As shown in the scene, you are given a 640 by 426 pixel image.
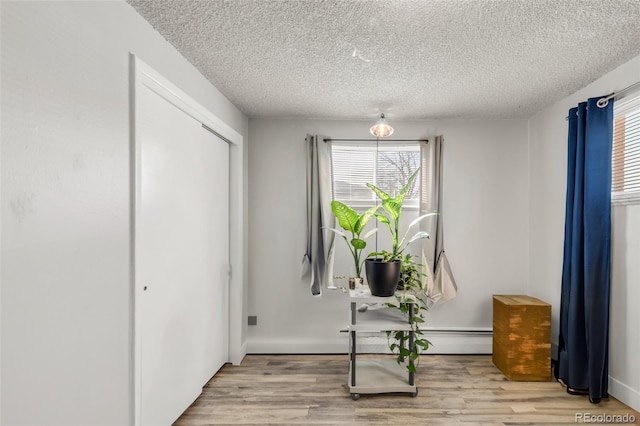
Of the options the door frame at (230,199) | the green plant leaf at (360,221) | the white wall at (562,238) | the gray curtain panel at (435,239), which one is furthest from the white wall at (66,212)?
the white wall at (562,238)

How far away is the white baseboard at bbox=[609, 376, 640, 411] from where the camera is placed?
2361mm

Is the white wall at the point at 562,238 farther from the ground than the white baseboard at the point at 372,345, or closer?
farther from the ground

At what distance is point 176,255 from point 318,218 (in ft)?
5.04

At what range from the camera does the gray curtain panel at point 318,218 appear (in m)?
3.45

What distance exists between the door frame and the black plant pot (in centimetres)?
131

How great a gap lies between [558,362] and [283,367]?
238 centimetres

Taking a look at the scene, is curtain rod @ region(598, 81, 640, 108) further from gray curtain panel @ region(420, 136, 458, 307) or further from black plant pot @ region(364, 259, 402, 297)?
black plant pot @ region(364, 259, 402, 297)

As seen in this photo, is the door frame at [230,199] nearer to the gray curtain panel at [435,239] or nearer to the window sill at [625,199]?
the gray curtain panel at [435,239]

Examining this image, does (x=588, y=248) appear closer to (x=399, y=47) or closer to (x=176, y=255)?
(x=399, y=47)

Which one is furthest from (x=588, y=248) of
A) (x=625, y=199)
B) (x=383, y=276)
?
(x=383, y=276)

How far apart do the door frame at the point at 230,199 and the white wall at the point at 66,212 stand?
0.11 ft

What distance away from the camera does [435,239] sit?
3441mm

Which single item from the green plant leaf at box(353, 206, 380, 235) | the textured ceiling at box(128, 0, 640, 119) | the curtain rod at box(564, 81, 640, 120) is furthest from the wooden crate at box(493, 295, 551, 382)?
the textured ceiling at box(128, 0, 640, 119)

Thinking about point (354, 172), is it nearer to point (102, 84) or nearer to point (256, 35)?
point (256, 35)
